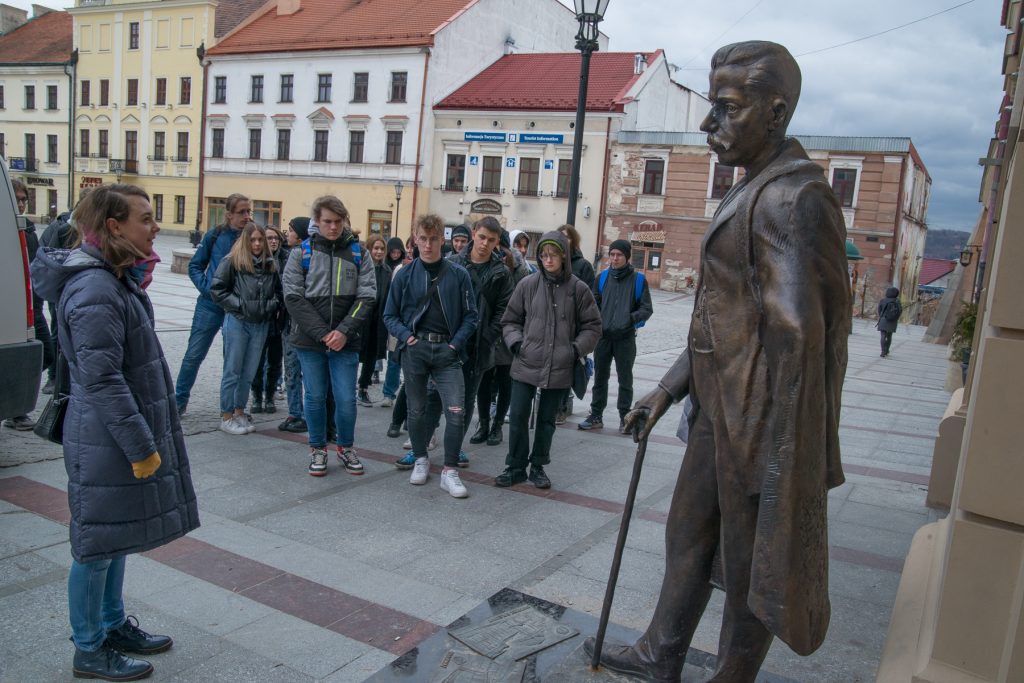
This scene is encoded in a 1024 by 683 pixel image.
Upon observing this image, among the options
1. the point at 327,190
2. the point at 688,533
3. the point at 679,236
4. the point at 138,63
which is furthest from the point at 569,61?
the point at 688,533

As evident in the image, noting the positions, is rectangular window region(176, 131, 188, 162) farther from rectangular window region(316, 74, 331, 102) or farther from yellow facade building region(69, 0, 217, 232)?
rectangular window region(316, 74, 331, 102)

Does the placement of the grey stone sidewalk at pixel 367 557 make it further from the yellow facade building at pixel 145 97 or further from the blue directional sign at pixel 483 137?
the yellow facade building at pixel 145 97

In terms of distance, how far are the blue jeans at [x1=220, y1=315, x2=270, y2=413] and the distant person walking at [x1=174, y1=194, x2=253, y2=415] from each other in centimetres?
28

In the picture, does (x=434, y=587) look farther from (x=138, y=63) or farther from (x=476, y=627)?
(x=138, y=63)

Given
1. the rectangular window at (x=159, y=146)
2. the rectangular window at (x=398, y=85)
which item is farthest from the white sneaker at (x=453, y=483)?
the rectangular window at (x=159, y=146)

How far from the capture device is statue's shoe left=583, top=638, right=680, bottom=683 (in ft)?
9.37

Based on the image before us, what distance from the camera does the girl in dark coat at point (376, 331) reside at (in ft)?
24.7

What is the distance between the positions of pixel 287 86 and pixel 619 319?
38.6 m

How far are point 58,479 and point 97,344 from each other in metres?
3.05

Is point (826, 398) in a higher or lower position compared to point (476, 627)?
higher

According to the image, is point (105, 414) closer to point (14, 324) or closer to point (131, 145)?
point (14, 324)

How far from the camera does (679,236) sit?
115 feet

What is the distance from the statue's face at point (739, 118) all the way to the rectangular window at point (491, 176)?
117ft

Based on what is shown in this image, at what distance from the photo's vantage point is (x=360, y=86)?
131 ft
